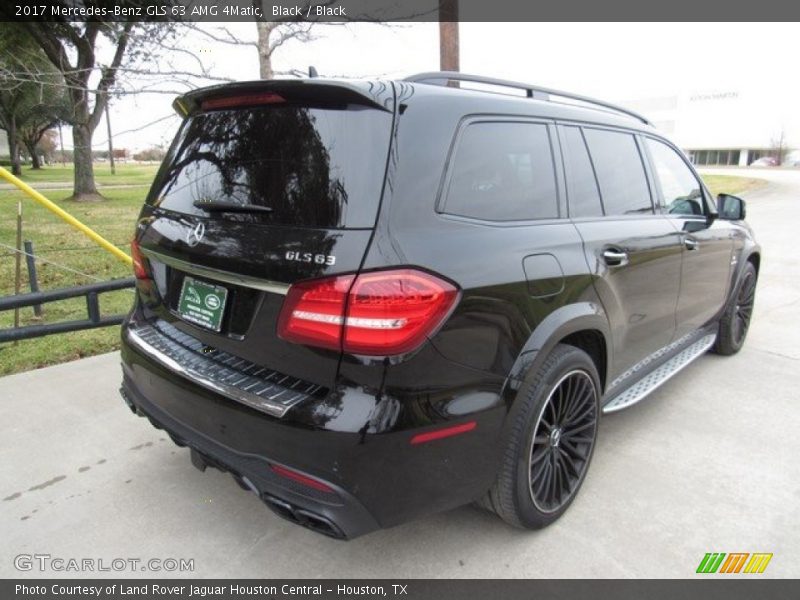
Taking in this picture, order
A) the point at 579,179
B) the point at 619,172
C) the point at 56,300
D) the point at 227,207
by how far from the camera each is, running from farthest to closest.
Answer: the point at 56,300 → the point at 619,172 → the point at 579,179 → the point at 227,207

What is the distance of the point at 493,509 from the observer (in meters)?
2.39

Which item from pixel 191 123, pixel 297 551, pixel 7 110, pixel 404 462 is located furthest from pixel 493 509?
pixel 7 110

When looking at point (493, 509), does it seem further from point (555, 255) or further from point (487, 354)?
point (555, 255)

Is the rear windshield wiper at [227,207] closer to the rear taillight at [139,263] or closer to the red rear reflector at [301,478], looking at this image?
the rear taillight at [139,263]

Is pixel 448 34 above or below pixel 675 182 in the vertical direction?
above

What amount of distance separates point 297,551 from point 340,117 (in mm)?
1794

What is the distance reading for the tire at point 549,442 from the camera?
7.41 feet

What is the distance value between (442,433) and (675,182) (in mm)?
2867

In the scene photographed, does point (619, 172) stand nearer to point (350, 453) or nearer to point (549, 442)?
point (549, 442)

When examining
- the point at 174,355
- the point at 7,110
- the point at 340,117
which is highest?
the point at 7,110

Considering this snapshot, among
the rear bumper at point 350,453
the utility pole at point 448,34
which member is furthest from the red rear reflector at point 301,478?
the utility pole at point 448,34

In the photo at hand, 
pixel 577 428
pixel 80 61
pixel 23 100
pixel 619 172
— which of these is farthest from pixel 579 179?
pixel 23 100

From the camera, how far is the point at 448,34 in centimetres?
648

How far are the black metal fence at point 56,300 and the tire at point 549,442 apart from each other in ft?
11.7
